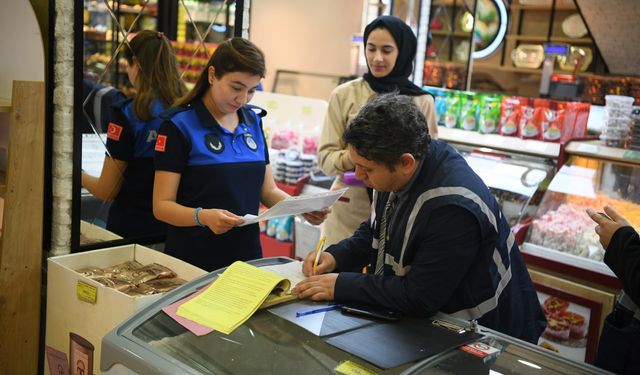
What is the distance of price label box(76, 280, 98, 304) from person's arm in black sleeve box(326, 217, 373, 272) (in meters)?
0.84

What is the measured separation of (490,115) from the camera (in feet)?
13.3

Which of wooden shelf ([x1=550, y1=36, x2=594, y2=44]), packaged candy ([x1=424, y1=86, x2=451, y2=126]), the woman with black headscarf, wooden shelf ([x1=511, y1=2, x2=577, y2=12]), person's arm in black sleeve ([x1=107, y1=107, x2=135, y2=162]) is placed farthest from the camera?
wooden shelf ([x1=511, y1=2, x2=577, y2=12])

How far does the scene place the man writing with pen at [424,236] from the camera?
66.5 inches

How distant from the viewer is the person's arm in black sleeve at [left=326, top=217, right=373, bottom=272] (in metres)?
2.07

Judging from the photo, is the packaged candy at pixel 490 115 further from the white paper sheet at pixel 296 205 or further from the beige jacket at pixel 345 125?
the white paper sheet at pixel 296 205

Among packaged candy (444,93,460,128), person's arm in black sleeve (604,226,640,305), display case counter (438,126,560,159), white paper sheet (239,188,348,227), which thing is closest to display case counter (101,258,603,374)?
person's arm in black sleeve (604,226,640,305)

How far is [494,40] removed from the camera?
7.13 meters

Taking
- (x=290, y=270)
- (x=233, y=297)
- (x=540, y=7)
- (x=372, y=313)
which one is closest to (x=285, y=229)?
(x=290, y=270)

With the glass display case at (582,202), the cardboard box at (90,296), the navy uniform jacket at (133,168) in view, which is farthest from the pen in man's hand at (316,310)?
the glass display case at (582,202)

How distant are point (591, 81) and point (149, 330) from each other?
12.1 ft

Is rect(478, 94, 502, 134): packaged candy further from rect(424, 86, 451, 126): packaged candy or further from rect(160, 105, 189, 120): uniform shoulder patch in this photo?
rect(160, 105, 189, 120): uniform shoulder patch

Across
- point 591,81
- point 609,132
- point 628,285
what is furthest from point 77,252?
point 591,81

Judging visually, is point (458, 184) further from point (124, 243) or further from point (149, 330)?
point (124, 243)

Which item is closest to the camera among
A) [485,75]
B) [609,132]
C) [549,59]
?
[609,132]
